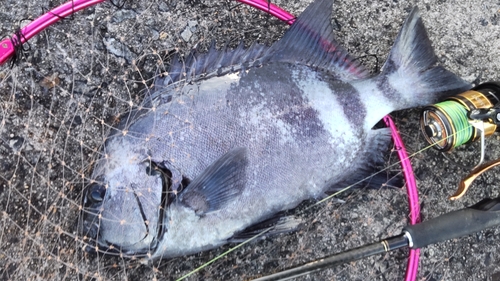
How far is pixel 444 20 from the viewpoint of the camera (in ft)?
7.54

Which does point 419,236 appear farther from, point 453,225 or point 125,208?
point 125,208

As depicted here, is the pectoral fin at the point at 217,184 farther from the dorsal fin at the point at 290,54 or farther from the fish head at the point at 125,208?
the dorsal fin at the point at 290,54

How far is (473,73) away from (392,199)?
77 cm

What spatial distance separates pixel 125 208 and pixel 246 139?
1.76 feet

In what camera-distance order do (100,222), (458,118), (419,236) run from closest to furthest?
(419,236) → (100,222) → (458,118)

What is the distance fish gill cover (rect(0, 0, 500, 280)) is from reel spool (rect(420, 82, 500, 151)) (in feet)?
0.87

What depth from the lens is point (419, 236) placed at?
157cm

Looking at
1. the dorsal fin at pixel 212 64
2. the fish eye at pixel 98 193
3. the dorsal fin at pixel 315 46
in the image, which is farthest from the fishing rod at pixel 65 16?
the fish eye at pixel 98 193

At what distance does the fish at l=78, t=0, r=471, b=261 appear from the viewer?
173 cm

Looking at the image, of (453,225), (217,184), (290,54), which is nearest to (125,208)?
(217,184)

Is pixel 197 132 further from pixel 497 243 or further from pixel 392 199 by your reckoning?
pixel 497 243

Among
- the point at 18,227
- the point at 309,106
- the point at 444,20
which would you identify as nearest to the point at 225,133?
the point at 309,106

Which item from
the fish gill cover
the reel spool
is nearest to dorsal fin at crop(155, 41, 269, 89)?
the fish gill cover

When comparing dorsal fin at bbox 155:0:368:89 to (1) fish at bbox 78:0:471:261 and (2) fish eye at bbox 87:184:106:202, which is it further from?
(2) fish eye at bbox 87:184:106:202
